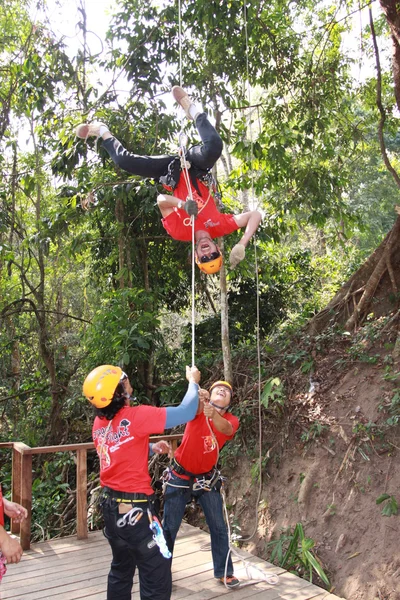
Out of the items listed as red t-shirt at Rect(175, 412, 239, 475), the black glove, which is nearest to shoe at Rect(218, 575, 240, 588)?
red t-shirt at Rect(175, 412, 239, 475)

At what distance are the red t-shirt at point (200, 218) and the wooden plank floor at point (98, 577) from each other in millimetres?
2436

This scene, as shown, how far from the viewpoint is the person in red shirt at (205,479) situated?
3365 millimetres

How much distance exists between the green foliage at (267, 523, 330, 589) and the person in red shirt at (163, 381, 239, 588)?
0.97 meters

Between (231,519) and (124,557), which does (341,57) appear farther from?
(124,557)

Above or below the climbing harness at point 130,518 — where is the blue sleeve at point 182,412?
above

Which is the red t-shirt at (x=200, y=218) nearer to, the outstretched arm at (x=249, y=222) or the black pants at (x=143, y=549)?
the outstretched arm at (x=249, y=222)

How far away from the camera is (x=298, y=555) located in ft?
14.1

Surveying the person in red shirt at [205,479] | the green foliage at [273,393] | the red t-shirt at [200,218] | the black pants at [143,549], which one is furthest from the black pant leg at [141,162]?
the green foliage at [273,393]

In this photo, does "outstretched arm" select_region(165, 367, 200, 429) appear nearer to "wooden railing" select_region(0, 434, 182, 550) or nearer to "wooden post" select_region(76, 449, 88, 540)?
"wooden railing" select_region(0, 434, 182, 550)

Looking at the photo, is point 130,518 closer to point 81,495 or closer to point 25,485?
point 25,485

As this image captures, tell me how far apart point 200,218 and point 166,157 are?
0.55 meters

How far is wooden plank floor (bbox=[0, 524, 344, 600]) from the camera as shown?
129 inches

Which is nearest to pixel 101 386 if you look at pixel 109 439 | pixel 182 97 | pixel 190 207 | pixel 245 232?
pixel 109 439

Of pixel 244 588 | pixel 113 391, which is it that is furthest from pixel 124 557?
pixel 244 588
